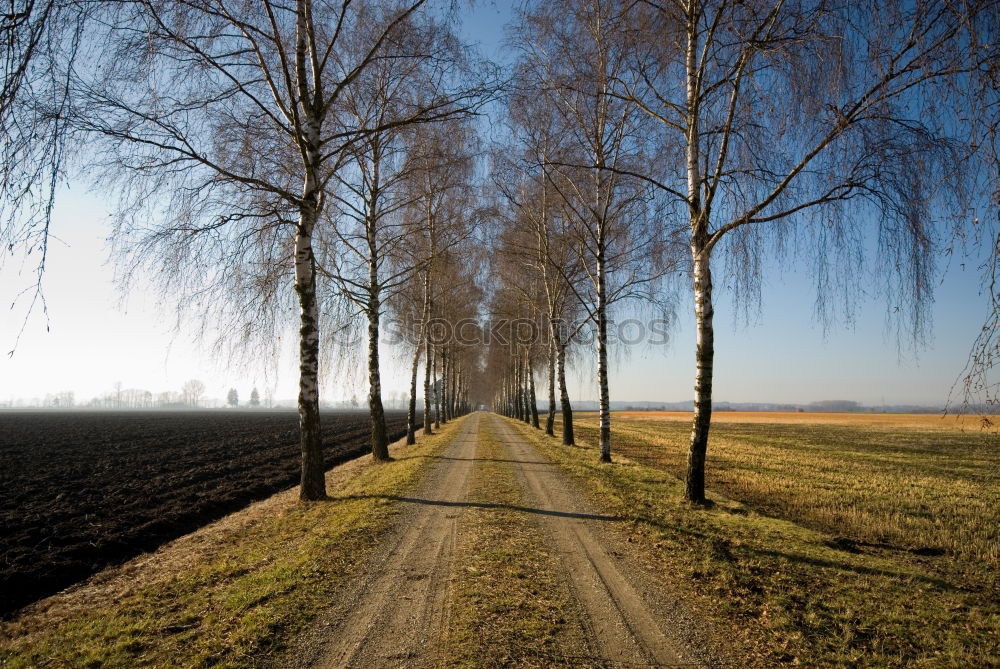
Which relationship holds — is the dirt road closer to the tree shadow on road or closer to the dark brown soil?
the tree shadow on road

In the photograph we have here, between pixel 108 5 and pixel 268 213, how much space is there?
12.0ft

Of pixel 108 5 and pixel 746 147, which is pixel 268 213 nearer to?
pixel 108 5

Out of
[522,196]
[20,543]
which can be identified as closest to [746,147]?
[522,196]

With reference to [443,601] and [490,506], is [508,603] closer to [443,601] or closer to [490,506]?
[443,601]

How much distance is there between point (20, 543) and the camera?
7.59 m

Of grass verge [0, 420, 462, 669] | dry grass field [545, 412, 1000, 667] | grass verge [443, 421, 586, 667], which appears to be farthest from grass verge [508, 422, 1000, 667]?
grass verge [0, 420, 462, 669]

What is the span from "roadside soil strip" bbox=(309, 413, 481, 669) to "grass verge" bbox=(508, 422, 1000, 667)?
2479mm

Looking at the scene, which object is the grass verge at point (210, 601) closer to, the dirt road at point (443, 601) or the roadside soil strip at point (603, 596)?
the dirt road at point (443, 601)

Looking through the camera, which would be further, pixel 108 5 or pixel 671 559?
pixel 671 559

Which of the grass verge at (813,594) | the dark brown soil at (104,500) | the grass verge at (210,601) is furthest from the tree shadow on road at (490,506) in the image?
the dark brown soil at (104,500)

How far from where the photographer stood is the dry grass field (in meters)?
3.79

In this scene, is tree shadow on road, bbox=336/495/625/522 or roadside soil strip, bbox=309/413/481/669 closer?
roadside soil strip, bbox=309/413/481/669

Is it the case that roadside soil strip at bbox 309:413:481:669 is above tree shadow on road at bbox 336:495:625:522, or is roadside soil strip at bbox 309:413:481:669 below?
above

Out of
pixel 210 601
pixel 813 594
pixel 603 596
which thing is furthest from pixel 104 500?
pixel 813 594
